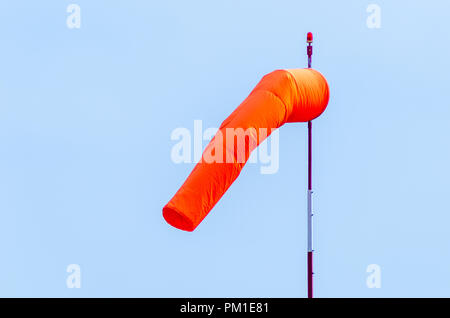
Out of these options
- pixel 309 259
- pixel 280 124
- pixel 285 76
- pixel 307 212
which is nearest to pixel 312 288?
pixel 309 259

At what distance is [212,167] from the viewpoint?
516 cm

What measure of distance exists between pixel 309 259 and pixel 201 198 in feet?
5.60

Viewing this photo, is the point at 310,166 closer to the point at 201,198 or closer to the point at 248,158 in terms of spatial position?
the point at 248,158

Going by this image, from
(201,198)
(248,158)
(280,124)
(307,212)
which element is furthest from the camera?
(307,212)

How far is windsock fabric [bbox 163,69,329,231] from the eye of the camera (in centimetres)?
504

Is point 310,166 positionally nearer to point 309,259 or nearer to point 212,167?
point 309,259

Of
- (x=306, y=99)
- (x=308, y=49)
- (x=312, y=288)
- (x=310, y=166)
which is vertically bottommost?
(x=312, y=288)

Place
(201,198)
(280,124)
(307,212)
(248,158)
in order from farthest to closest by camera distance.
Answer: (307,212) → (280,124) → (248,158) → (201,198)

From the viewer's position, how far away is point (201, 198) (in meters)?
5.06

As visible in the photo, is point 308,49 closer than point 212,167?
No

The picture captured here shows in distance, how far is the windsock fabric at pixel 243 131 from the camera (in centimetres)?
504

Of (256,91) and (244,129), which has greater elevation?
(256,91)

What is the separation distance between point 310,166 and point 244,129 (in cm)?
112

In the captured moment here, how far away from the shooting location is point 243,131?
5.43 m
